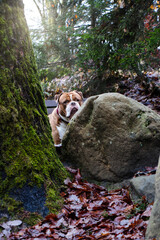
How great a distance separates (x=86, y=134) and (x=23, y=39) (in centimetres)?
188

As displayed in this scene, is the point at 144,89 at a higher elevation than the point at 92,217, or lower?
higher

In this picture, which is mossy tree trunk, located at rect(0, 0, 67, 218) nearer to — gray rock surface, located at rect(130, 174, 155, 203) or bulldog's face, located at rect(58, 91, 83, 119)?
gray rock surface, located at rect(130, 174, 155, 203)

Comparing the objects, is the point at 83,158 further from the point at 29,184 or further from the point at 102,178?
the point at 29,184

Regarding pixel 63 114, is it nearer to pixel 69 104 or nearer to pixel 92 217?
pixel 69 104

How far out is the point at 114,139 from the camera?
401 cm

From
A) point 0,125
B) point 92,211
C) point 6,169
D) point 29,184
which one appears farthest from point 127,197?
point 0,125

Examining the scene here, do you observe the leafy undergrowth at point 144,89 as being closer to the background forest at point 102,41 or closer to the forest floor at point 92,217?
the background forest at point 102,41

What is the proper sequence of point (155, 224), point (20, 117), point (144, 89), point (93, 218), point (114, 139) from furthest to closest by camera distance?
1. point (144, 89)
2. point (114, 139)
3. point (20, 117)
4. point (93, 218)
5. point (155, 224)

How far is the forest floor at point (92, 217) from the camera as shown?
7.68ft

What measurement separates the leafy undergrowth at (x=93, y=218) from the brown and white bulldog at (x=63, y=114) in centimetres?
169

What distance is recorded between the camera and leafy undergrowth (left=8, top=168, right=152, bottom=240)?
91.7 inches

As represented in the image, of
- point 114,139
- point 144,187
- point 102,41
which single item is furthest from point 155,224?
point 102,41

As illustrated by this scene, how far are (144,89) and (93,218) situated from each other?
6.17 meters

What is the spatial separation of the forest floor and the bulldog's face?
6.02ft
